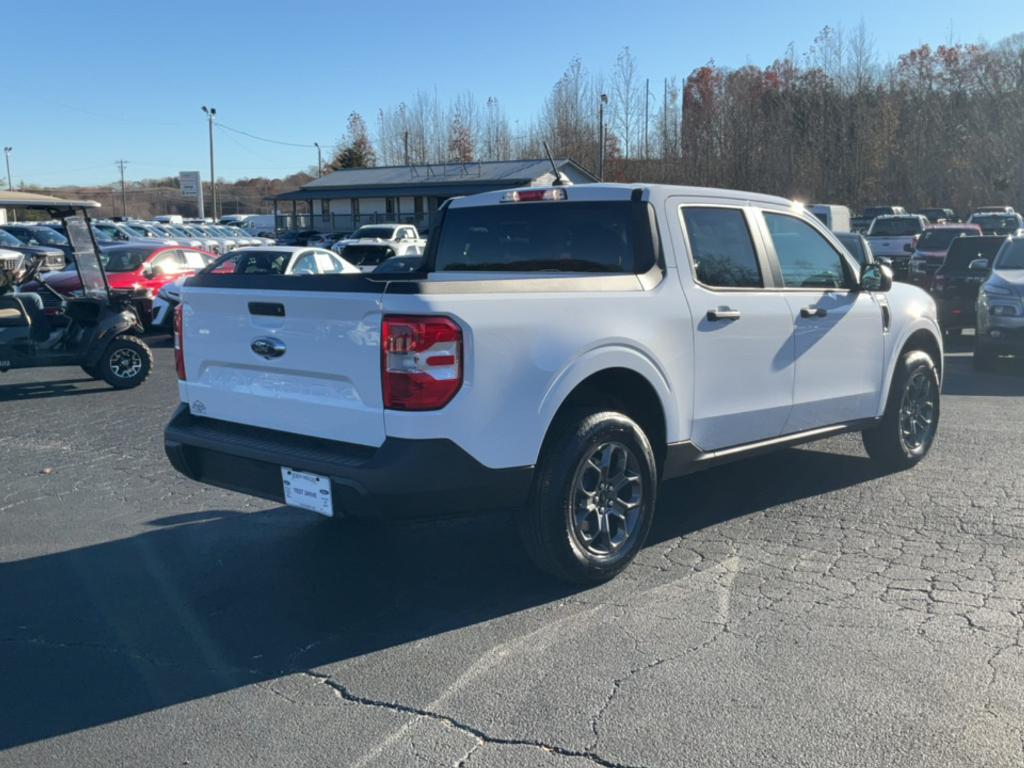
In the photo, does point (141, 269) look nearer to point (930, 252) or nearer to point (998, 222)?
point (930, 252)

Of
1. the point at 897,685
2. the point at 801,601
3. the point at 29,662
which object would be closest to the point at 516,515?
the point at 801,601

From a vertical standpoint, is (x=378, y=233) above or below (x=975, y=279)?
above

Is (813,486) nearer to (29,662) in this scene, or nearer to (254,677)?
(254,677)

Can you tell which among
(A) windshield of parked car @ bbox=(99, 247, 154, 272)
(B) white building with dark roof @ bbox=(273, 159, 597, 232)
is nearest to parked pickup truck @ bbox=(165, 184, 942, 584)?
(A) windshield of parked car @ bbox=(99, 247, 154, 272)

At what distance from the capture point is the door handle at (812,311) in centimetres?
604

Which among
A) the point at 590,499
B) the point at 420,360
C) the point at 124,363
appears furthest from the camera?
the point at 124,363

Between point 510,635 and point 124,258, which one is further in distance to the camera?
point 124,258

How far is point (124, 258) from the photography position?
56.8ft

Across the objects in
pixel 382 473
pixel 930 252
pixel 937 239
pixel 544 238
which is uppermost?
pixel 937 239

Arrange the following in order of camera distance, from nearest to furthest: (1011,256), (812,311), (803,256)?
1. (812,311)
2. (803,256)
3. (1011,256)

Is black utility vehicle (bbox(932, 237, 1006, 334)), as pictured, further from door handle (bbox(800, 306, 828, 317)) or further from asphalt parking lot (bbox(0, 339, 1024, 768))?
door handle (bbox(800, 306, 828, 317))

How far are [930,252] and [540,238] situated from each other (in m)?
17.0

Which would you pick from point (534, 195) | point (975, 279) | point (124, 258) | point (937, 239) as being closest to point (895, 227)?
point (937, 239)

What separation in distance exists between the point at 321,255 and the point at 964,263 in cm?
1050
